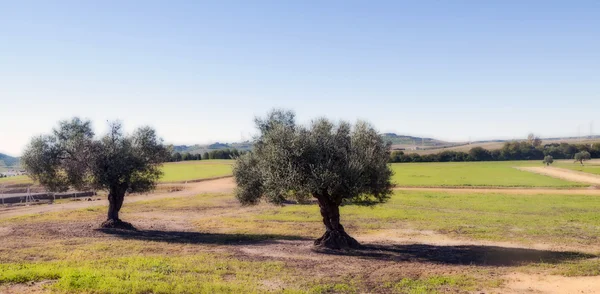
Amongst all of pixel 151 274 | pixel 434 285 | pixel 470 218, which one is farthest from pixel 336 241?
pixel 470 218

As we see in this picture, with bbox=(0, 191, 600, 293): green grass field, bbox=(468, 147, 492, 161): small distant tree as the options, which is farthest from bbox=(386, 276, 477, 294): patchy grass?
bbox=(468, 147, 492, 161): small distant tree

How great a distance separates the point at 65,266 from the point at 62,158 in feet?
72.8

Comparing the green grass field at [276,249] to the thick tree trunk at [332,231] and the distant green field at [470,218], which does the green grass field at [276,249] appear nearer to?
the distant green field at [470,218]

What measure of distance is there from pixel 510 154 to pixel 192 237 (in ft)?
611

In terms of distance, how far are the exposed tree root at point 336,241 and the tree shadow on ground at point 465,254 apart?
744 millimetres

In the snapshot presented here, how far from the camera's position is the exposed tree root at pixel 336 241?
31422mm

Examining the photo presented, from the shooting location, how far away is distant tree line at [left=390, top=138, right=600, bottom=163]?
180 metres

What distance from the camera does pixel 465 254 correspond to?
97.5 ft

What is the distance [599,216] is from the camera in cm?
4612

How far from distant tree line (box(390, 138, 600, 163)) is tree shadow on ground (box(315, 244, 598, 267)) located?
14706 cm

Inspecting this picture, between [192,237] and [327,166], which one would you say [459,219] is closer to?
[327,166]

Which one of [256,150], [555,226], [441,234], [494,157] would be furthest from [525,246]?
[494,157]

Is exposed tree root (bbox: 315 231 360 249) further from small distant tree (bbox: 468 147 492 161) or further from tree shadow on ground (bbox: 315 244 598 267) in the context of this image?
small distant tree (bbox: 468 147 492 161)

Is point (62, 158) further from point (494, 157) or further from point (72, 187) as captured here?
point (494, 157)
